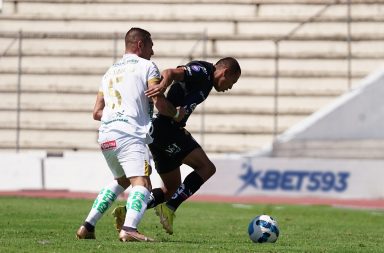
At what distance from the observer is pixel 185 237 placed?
11914 millimetres

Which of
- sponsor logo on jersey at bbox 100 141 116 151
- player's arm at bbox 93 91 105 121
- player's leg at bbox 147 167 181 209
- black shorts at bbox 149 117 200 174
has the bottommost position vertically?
player's leg at bbox 147 167 181 209

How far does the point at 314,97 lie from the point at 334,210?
902 centimetres

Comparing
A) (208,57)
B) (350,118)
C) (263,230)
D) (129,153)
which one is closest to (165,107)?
(129,153)

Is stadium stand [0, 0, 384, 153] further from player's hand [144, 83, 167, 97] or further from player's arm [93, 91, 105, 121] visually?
player's hand [144, 83, 167, 97]

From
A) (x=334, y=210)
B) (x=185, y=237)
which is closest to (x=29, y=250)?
(x=185, y=237)

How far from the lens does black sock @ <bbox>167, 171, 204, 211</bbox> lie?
11.5m

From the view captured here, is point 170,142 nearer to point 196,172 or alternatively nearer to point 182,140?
point 182,140

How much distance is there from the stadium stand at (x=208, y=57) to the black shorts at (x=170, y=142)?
1581 centimetres

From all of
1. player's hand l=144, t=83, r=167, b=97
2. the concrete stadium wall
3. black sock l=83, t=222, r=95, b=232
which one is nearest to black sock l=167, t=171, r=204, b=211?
black sock l=83, t=222, r=95, b=232

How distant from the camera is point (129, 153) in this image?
33.3ft

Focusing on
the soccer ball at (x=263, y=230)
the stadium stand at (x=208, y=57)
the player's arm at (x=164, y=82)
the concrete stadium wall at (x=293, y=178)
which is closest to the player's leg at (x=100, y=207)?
the player's arm at (x=164, y=82)

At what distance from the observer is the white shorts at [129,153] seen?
10.1 m

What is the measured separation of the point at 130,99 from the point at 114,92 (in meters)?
0.20

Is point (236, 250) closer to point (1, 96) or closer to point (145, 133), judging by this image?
point (145, 133)
